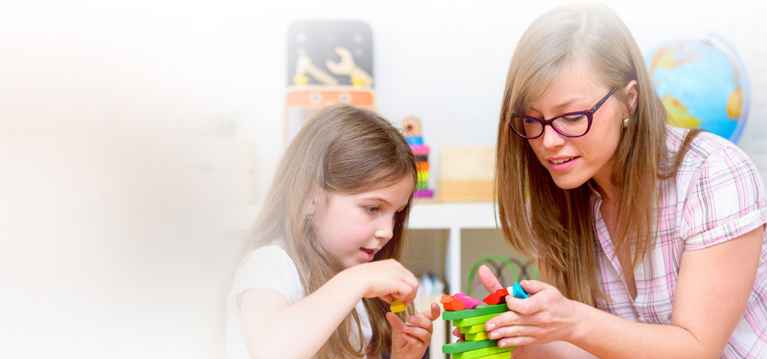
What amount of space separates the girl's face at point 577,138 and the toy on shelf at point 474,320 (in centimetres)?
20

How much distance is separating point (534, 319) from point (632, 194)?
0.29 metres

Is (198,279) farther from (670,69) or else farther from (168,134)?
(670,69)

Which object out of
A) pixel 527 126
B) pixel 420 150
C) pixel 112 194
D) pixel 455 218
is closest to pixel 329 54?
pixel 420 150

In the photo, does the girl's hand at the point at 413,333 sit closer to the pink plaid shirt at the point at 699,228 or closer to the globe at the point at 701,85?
the pink plaid shirt at the point at 699,228

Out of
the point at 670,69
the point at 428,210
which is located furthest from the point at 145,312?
the point at 670,69

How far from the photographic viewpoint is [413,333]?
84 cm

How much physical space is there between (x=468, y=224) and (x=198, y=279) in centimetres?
149

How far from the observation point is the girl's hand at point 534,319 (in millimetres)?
674

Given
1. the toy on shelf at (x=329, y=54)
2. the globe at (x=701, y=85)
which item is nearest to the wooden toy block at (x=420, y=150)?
the toy on shelf at (x=329, y=54)

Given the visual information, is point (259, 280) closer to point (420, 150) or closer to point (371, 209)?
point (371, 209)

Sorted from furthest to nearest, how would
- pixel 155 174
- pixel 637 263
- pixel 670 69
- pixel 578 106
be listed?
→ pixel 670 69 → pixel 637 263 → pixel 578 106 → pixel 155 174

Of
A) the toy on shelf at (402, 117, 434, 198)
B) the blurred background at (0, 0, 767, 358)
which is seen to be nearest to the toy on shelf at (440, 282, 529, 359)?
the blurred background at (0, 0, 767, 358)

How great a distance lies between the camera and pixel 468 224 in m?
1.72

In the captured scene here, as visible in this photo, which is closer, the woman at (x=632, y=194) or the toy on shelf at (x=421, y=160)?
the woman at (x=632, y=194)
